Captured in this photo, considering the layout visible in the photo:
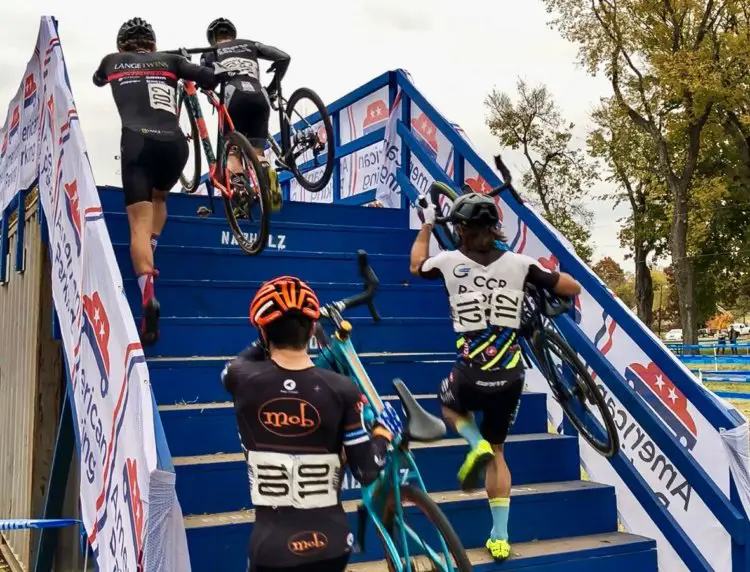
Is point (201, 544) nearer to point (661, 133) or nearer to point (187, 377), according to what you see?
point (187, 377)

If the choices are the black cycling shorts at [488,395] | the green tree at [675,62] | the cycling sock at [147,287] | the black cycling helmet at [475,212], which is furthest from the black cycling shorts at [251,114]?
the green tree at [675,62]

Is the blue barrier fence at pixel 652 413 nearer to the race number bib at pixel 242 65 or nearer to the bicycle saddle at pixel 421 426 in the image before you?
the bicycle saddle at pixel 421 426

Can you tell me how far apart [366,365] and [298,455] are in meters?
2.69

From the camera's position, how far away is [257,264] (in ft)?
20.5

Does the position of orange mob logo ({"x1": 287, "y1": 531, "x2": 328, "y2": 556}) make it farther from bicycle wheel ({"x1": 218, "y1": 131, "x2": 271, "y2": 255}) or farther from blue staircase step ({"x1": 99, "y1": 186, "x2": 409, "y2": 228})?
blue staircase step ({"x1": 99, "y1": 186, "x2": 409, "y2": 228})

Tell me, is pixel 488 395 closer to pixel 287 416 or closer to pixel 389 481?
pixel 389 481

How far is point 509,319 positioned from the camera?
4.31 metres

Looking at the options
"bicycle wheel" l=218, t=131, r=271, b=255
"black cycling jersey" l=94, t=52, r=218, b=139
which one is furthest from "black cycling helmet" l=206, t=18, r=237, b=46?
"black cycling jersey" l=94, t=52, r=218, b=139

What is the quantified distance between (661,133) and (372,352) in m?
26.5

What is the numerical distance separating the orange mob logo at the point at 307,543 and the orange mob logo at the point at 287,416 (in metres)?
0.33

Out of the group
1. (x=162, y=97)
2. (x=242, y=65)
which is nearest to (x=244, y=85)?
(x=242, y=65)

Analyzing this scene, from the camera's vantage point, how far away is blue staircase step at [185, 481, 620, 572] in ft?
12.9

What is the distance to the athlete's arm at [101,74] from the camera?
5.49 meters

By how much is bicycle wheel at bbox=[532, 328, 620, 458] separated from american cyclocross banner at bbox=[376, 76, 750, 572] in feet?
0.86
